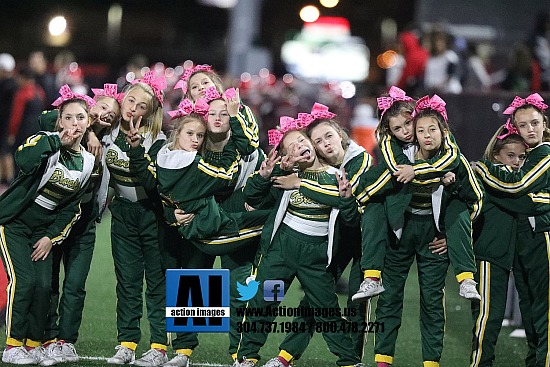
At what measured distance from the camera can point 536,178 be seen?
620 centimetres

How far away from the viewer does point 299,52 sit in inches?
1662

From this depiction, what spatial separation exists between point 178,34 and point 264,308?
130 ft

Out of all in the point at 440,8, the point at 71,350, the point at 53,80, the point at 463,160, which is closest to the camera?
the point at 463,160

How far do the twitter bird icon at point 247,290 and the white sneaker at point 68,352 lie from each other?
108 cm

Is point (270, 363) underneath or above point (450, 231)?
underneath

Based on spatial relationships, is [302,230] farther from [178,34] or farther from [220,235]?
[178,34]

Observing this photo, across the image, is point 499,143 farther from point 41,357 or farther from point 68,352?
point 41,357

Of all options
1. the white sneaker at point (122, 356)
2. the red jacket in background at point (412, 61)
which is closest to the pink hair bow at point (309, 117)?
the white sneaker at point (122, 356)

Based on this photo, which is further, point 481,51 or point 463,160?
point 481,51

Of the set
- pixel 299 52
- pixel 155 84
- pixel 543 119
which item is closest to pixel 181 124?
pixel 155 84

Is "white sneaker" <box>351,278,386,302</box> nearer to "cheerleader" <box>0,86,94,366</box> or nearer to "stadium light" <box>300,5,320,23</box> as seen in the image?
"cheerleader" <box>0,86,94,366</box>

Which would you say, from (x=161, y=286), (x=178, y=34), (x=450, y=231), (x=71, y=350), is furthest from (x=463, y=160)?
(x=178, y=34)

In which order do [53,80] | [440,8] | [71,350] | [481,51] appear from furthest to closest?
[440,8], [481,51], [53,80], [71,350]

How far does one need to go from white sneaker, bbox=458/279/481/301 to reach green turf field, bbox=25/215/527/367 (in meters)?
1.32
